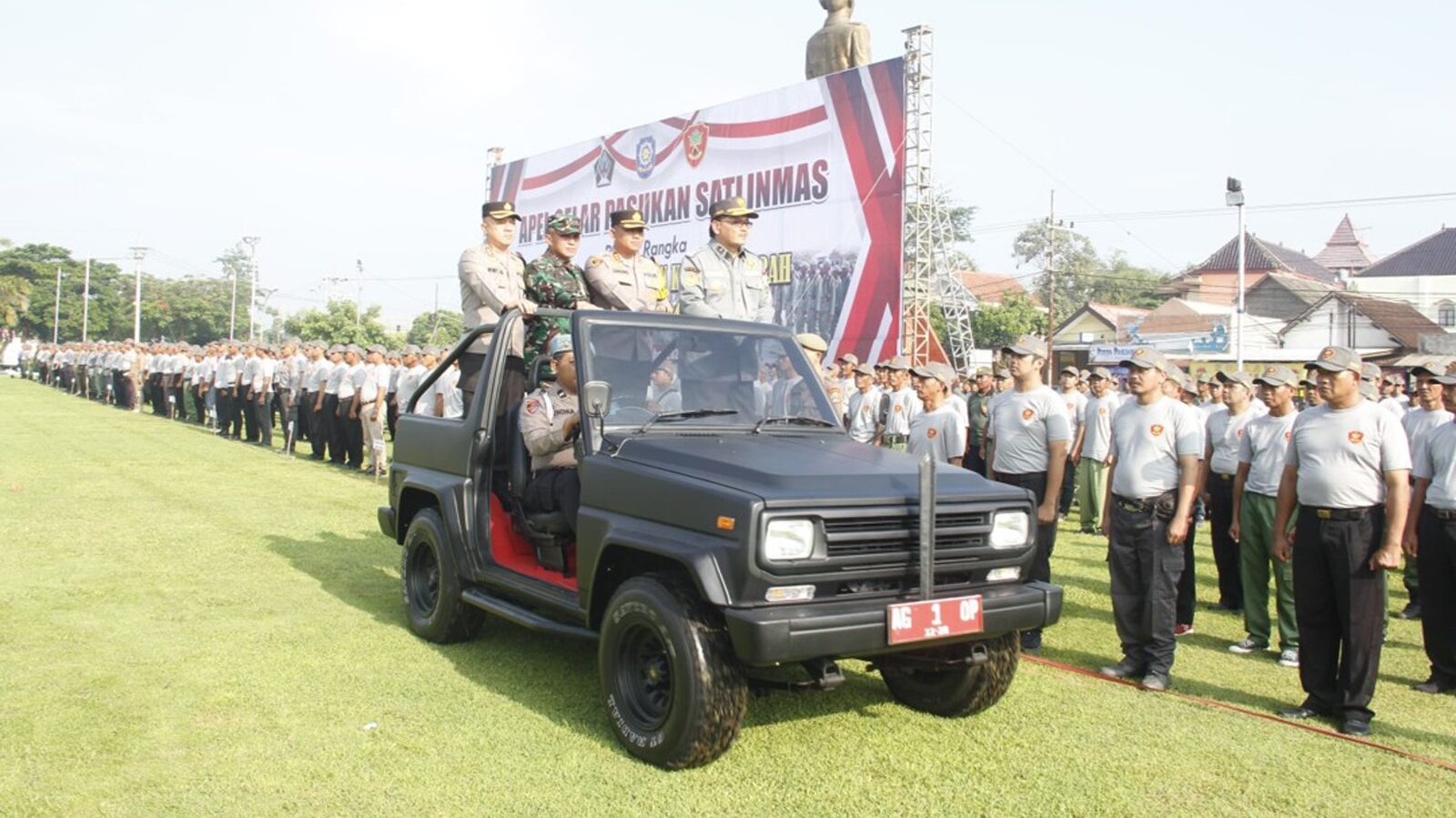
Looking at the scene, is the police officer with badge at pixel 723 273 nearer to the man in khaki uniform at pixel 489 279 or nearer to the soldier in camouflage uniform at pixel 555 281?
the soldier in camouflage uniform at pixel 555 281

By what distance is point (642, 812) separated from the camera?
396 cm

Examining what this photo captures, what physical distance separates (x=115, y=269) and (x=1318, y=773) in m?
104

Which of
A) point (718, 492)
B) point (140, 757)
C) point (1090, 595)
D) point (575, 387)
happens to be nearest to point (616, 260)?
point (575, 387)

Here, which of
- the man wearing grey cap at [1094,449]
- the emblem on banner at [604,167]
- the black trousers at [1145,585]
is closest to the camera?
the black trousers at [1145,585]

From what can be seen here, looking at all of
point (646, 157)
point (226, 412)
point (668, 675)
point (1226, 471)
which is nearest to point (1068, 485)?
point (1226, 471)

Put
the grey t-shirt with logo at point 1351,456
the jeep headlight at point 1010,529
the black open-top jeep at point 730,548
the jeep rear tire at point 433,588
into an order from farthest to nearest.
A: the jeep rear tire at point 433,588 → the grey t-shirt with logo at point 1351,456 → the jeep headlight at point 1010,529 → the black open-top jeep at point 730,548

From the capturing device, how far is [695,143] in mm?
24062

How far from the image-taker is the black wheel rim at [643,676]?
4492 mm

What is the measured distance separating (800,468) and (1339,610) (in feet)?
10.4

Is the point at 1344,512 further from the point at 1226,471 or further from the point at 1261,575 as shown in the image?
the point at 1226,471

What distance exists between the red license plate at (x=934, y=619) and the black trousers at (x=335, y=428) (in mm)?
14612

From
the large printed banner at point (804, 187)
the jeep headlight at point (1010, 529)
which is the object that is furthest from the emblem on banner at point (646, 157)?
the jeep headlight at point (1010, 529)

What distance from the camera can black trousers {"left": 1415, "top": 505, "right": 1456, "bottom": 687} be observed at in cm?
620

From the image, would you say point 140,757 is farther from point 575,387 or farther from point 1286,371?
point 1286,371
